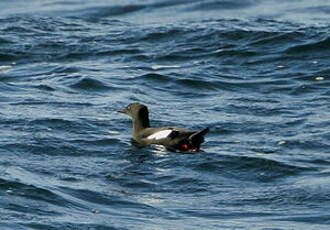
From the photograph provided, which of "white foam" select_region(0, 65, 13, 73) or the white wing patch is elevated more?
"white foam" select_region(0, 65, 13, 73)

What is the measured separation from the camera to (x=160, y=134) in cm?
1562

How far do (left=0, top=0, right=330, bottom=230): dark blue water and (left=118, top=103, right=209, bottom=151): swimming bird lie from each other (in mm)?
160

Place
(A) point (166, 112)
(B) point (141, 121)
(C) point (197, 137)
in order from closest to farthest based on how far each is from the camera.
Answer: (C) point (197, 137)
(B) point (141, 121)
(A) point (166, 112)

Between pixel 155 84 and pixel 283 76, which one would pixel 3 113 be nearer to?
pixel 155 84

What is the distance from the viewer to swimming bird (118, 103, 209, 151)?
595 inches

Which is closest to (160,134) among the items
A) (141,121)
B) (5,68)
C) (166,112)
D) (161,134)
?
(161,134)

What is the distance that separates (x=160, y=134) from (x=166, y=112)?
7.68 feet

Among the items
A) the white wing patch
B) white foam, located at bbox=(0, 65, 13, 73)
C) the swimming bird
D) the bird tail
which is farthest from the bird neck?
white foam, located at bbox=(0, 65, 13, 73)

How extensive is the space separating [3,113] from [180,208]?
5.73m

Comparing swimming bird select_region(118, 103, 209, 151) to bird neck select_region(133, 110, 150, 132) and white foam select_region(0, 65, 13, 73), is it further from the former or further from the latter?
white foam select_region(0, 65, 13, 73)

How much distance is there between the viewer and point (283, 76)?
2059 centimetres

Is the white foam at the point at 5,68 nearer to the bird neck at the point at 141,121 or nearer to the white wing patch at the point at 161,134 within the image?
the bird neck at the point at 141,121

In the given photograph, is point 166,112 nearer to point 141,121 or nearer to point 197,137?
point 141,121

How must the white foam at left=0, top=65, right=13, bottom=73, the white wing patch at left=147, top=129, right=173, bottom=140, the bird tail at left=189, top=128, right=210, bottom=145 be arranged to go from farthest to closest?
the white foam at left=0, top=65, right=13, bottom=73
the white wing patch at left=147, top=129, right=173, bottom=140
the bird tail at left=189, top=128, right=210, bottom=145
